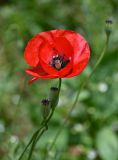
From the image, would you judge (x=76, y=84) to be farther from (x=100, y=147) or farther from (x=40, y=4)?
(x=40, y=4)

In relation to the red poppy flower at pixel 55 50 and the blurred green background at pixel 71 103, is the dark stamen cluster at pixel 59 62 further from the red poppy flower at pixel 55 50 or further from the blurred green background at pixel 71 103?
the blurred green background at pixel 71 103

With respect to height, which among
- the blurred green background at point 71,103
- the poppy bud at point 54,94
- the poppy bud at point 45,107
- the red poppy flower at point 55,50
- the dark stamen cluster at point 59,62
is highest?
the red poppy flower at point 55,50

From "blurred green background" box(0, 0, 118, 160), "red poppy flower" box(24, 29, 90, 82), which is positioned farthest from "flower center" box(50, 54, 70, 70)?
"blurred green background" box(0, 0, 118, 160)

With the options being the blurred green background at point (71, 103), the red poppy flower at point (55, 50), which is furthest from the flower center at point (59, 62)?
the blurred green background at point (71, 103)

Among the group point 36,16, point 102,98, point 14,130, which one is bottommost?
point 14,130

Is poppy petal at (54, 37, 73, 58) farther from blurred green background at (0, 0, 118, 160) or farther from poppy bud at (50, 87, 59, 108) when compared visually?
blurred green background at (0, 0, 118, 160)

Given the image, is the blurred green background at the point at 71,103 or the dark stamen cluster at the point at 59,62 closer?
the dark stamen cluster at the point at 59,62

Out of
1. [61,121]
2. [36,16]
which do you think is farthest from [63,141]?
[36,16]
